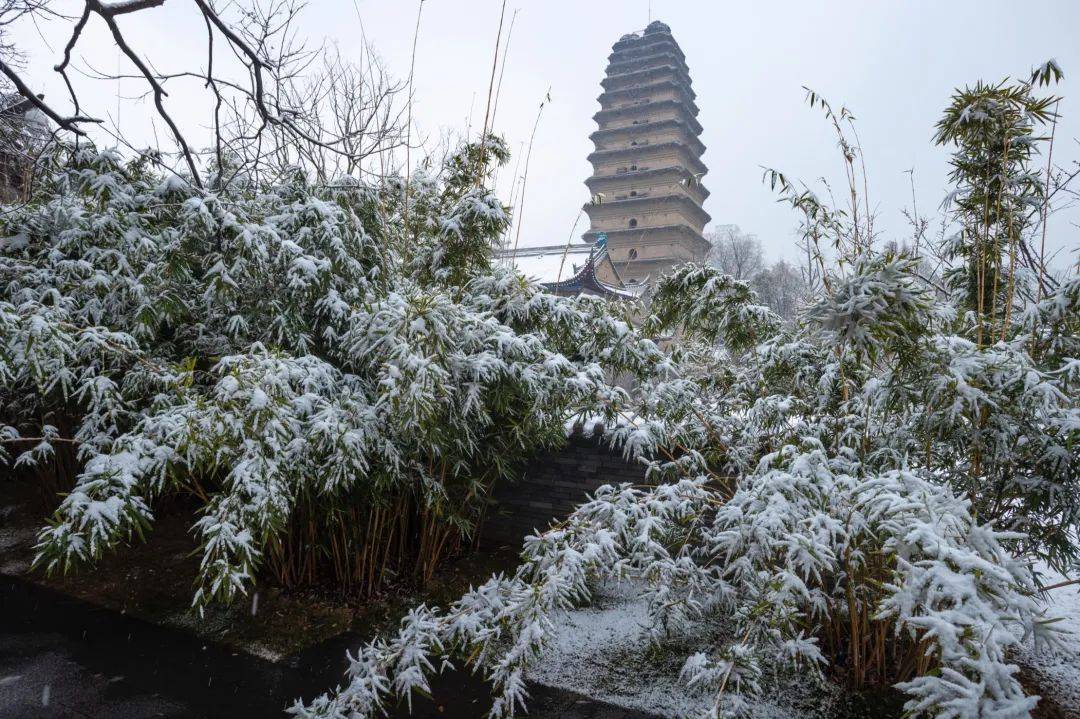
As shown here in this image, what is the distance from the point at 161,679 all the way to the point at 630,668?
6.20 feet

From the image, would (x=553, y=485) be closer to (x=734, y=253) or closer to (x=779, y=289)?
(x=779, y=289)

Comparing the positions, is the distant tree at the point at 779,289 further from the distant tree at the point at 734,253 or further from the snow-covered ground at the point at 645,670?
the snow-covered ground at the point at 645,670

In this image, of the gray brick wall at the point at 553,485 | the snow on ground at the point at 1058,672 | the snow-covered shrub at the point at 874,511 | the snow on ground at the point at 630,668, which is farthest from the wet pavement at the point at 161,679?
the snow on ground at the point at 1058,672

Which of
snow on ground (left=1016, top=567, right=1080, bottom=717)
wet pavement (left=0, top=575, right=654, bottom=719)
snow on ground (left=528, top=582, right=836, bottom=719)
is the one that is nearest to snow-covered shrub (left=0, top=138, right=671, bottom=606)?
wet pavement (left=0, top=575, right=654, bottom=719)

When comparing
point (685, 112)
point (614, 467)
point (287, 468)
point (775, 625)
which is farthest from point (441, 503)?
point (685, 112)

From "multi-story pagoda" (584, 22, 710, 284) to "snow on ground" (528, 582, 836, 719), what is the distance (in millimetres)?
19181

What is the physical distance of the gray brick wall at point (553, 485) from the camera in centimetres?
356

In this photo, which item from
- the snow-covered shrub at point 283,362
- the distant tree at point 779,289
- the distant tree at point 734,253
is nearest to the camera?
the snow-covered shrub at point 283,362

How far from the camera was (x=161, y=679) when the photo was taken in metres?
2.22

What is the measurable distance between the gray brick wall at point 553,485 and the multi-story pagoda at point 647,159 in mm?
18125

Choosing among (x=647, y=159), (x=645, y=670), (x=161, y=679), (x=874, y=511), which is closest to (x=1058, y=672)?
(x=645, y=670)

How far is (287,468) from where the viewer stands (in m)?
1.92

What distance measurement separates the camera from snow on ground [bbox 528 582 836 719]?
2037 millimetres

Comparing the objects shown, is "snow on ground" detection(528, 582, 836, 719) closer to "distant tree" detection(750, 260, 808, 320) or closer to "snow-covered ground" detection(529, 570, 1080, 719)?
"snow-covered ground" detection(529, 570, 1080, 719)
